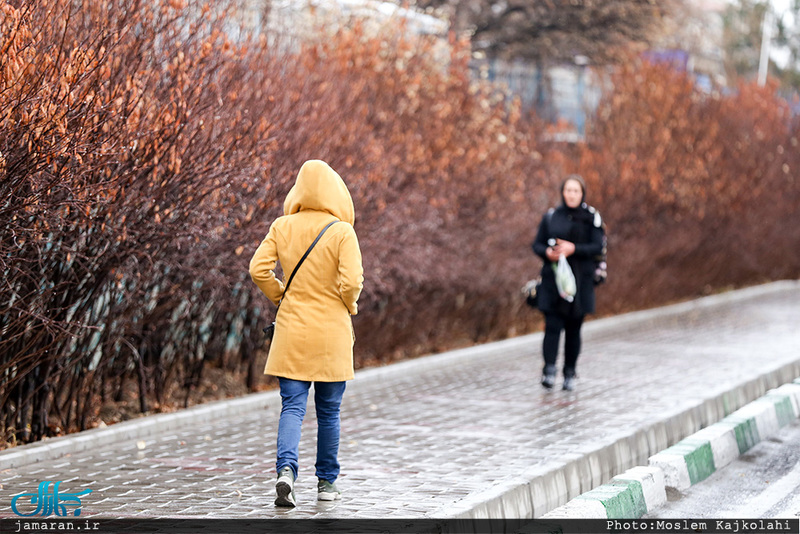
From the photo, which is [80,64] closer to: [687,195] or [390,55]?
[390,55]

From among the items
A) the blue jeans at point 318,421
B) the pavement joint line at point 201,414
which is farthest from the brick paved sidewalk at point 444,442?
the blue jeans at point 318,421

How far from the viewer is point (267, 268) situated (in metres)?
6.20

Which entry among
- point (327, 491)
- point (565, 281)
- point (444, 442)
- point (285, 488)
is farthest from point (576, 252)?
point (285, 488)

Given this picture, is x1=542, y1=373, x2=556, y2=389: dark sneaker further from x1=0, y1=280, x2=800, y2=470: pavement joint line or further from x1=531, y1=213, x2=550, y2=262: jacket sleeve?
x1=0, y1=280, x2=800, y2=470: pavement joint line

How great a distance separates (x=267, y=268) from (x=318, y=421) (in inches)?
32.4

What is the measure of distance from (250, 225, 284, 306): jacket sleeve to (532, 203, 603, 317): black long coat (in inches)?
180

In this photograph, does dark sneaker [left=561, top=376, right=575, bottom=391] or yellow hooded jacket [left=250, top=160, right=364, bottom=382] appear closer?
yellow hooded jacket [left=250, top=160, right=364, bottom=382]

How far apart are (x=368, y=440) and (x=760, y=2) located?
172 feet

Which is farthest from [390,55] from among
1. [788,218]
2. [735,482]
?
[788,218]

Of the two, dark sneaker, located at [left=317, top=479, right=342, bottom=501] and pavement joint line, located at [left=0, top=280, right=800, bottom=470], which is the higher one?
dark sneaker, located at [left=317, top=479, right=342, bottom=501]

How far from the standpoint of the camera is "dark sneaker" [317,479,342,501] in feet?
20.5

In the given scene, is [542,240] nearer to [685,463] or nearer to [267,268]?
[685,463]

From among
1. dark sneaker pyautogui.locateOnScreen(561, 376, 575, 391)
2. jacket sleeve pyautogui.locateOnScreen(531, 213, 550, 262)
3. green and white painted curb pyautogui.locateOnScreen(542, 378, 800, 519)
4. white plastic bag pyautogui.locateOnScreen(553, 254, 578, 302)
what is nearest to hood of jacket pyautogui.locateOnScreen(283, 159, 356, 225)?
green and white painted curb pyautogui.locateOnScreen(542, 378, 800, 519)

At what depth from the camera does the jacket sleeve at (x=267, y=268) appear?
243 inches
